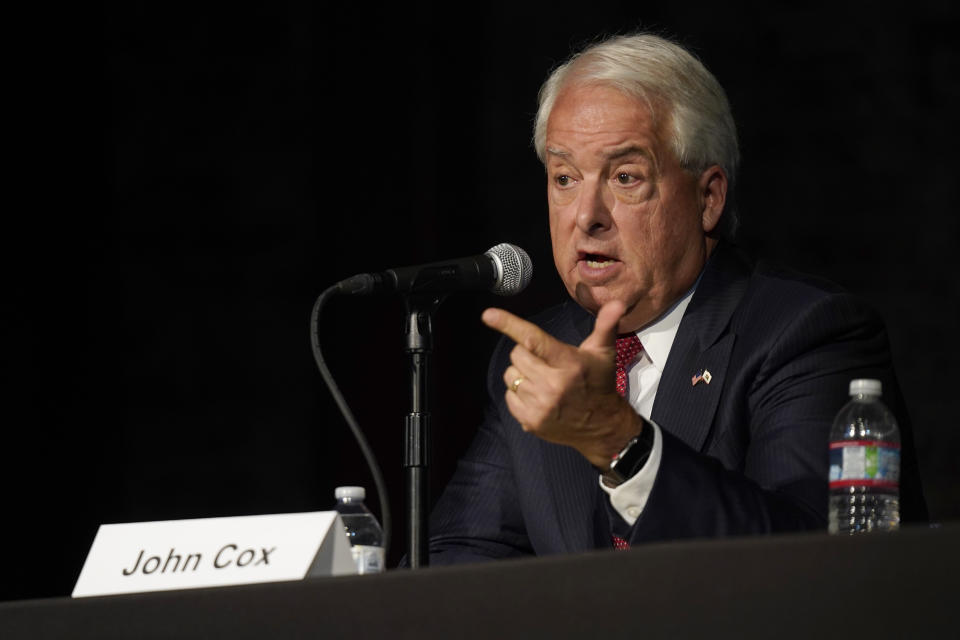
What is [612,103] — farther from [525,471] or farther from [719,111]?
[525,471]

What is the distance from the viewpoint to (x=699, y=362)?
6.73ft

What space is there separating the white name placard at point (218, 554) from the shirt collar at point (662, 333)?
0.92 meters

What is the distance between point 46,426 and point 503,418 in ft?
4.59

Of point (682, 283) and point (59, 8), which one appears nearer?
point (682, 283)

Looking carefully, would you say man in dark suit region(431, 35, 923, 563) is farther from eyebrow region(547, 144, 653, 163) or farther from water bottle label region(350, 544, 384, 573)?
water bottle label region(350, 544, 384, 573)

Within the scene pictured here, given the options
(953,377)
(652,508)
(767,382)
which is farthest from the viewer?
(953,377)

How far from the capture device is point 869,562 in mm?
987

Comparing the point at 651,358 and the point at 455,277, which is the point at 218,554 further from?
the point at 651,358

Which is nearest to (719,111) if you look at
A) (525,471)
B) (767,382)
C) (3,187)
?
(767,382)

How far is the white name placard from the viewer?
1.37 m

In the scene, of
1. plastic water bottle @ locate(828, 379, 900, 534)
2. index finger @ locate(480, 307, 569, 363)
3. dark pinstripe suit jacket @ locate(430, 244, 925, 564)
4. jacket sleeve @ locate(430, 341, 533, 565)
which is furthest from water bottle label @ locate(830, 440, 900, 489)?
jacket sleeve @ locate(430, 341, 533, 565)

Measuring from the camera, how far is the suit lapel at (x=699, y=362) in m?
2.00

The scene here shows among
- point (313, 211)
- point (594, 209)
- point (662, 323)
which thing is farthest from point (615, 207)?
point (313, 211)

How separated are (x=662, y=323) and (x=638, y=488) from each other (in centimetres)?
72
